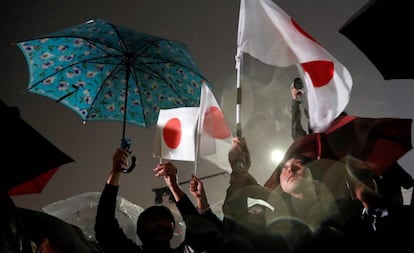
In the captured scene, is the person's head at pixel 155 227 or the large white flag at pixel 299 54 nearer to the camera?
the person's head at pixel 155 227

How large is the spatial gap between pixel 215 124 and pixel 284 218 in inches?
79.7

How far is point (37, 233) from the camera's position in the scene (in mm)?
3318

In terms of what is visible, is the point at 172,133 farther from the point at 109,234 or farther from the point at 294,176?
the point at 294,176

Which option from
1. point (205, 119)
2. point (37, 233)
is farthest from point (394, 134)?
point (37, 233)

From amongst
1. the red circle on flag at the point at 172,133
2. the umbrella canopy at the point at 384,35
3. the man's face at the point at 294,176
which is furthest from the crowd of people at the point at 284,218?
the red circle on flag at the point at 172,133

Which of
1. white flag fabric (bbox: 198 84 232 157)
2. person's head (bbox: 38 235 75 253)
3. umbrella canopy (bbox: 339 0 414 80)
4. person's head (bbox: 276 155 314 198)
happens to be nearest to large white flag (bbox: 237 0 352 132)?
person's head (bbox: 276 155 314 198)

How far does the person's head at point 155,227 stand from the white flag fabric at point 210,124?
4.38 feet

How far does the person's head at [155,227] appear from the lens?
297cm

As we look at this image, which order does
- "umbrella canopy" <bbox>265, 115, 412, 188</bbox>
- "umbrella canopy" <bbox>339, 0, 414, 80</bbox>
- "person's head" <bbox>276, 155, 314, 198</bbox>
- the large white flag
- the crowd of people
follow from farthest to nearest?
the large white flag < "umbrella canopy" <bbox>265, 115, 412, 188</bbox> < "person's head" <bbox>276, 155, 314, 198</bbox> < "umbrella canopy" <bbox>339, 0, 414, 80</bbox> < the crowd of people

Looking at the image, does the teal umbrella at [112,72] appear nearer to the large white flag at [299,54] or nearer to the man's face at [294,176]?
the large white flag at [299,54]

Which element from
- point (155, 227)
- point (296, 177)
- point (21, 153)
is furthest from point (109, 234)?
point (296, 177)

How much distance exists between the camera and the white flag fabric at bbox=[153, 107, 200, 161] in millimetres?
4512

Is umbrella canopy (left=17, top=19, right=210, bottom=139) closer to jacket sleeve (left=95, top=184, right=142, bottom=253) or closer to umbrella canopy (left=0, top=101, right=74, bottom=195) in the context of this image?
jacket sleeve (left=95, top=184, right=142, bottom=253)

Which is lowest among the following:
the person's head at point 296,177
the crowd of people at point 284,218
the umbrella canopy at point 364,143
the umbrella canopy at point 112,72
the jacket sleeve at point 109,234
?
the jacket sleeve at point 109,234
